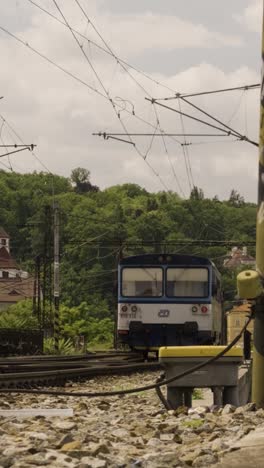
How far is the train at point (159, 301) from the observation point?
27.6m

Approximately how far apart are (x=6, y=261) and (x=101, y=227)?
10.6 meters

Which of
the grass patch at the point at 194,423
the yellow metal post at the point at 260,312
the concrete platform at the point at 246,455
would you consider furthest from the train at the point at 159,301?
the concrete platform at the point at 246,455

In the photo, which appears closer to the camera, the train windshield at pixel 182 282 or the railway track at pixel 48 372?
the railway track at pixel 48 372

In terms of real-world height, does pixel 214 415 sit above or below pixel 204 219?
below

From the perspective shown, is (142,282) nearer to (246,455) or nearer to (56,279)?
(56,279)

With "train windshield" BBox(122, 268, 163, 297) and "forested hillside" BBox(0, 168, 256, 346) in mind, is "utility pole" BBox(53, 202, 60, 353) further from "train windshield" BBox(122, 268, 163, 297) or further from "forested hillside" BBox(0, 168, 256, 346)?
"forested hillside" BBox(0, 168, 256, 346)

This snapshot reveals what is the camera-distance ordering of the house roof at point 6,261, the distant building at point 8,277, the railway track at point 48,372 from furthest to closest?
the house roof at point 6,261 → the distant building at point 8,277 → the railway track at point 48,372

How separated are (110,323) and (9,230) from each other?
55.1 metres

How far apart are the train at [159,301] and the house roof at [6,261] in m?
65.5

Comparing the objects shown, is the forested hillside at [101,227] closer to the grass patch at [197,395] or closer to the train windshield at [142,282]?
the train windshield at [142,282]

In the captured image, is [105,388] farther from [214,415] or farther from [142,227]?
[142,227]

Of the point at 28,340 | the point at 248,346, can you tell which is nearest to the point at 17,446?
the point at 248,346

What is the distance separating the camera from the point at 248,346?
927cm

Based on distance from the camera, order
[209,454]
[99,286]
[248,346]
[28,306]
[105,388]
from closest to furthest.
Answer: [209,454], [248,346], [105,388], [28,306], [99,286]
